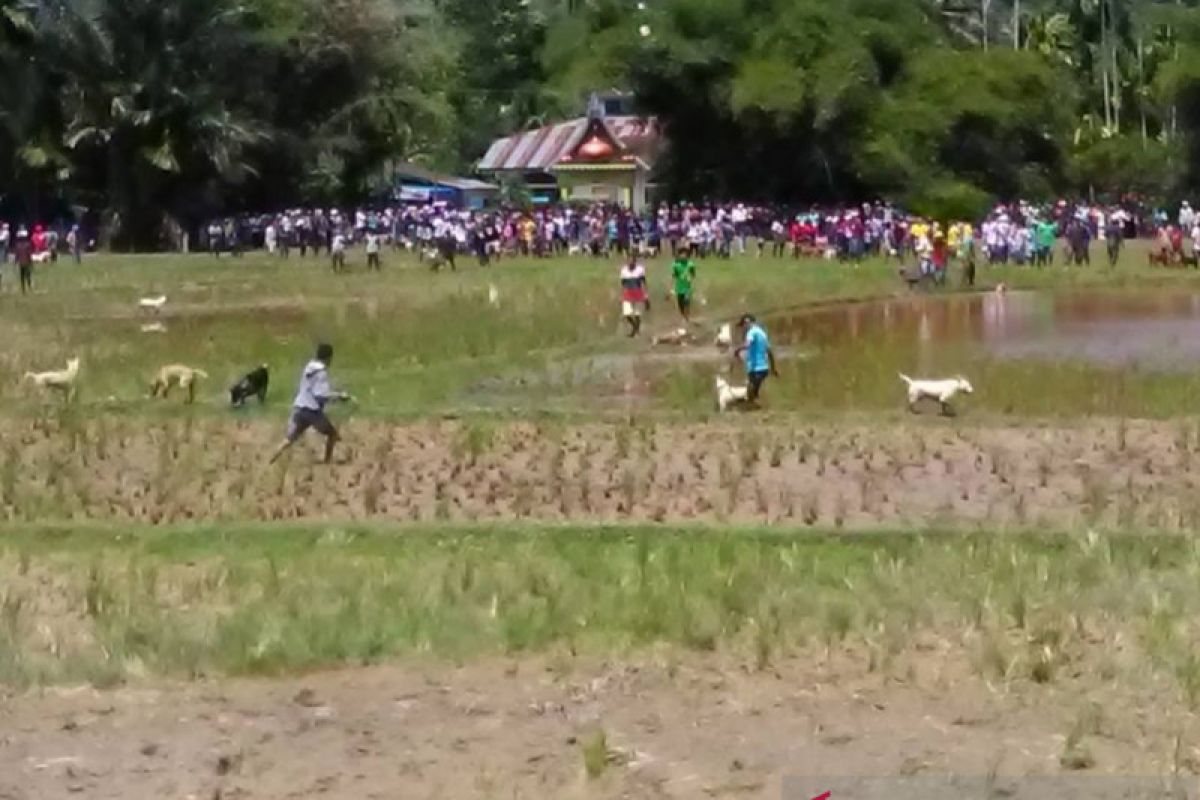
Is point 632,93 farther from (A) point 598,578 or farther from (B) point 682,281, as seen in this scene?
(A) point 598,578

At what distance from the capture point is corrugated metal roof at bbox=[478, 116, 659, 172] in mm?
73250

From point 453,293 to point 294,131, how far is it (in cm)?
3031

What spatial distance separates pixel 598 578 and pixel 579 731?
11.7ft

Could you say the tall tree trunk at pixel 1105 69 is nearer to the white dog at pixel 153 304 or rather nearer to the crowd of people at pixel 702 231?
the crowd of people at pixel 702 231

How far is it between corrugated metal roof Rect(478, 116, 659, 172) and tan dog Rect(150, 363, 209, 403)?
1776 inches

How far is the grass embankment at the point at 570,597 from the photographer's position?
35.1ft

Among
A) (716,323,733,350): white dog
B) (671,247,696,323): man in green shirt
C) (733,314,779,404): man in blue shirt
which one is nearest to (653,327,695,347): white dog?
(716,323,733,350): white dog

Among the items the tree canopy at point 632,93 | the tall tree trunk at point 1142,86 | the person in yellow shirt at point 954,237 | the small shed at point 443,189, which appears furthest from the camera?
the small shed at point 443,189

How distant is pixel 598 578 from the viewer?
12.9 metres

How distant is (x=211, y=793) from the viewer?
27.7 ft

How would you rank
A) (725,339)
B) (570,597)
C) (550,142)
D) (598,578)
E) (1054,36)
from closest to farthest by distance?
(570,597) → (598,578) → (725,339) → (1054,36) → (550,142)

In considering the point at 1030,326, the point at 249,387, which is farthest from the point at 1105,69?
the point at 249,387

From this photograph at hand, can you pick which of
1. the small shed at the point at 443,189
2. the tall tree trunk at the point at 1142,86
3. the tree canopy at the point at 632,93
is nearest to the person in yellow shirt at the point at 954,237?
the tree canopy at the point at 632,93

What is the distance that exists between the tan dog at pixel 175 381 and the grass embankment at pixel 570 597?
7.51 m
